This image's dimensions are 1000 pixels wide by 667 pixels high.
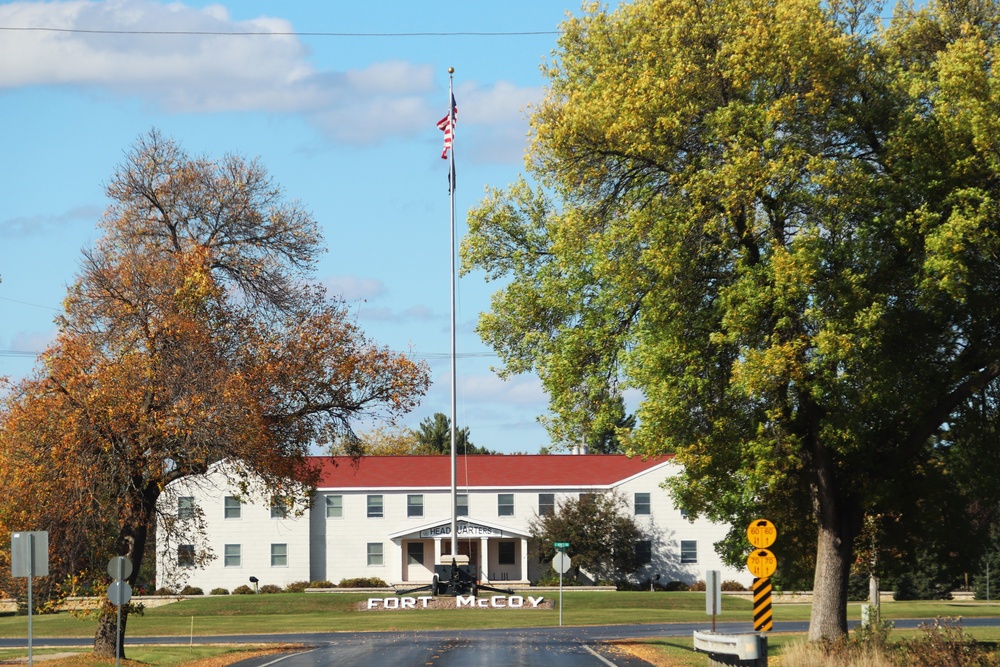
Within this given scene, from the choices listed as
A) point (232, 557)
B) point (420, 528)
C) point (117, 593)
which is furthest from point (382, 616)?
point (117, 593)

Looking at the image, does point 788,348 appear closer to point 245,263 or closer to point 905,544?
point 905,544

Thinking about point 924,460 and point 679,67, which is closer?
point 679,67

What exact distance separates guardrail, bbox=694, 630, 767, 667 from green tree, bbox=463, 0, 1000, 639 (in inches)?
134

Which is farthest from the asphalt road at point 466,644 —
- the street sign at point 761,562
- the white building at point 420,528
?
the white building at point 420,528

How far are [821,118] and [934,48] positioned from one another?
3671mm

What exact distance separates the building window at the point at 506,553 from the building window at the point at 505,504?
6.48ft

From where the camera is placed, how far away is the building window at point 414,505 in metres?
73.8

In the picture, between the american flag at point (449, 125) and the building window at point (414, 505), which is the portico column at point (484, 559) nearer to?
the building window at point (414, 505)

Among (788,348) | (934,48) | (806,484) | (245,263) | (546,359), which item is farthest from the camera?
(245,263)

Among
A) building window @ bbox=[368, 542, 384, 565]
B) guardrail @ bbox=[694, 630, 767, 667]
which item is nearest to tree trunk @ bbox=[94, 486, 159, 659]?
guardrail @ bbox=[694, 630, 767, 667]

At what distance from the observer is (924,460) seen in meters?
28.8

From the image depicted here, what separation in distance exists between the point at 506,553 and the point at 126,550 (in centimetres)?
4577

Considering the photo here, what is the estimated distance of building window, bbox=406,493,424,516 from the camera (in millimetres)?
73812

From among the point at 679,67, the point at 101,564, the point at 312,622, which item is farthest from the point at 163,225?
the point at 312,622
